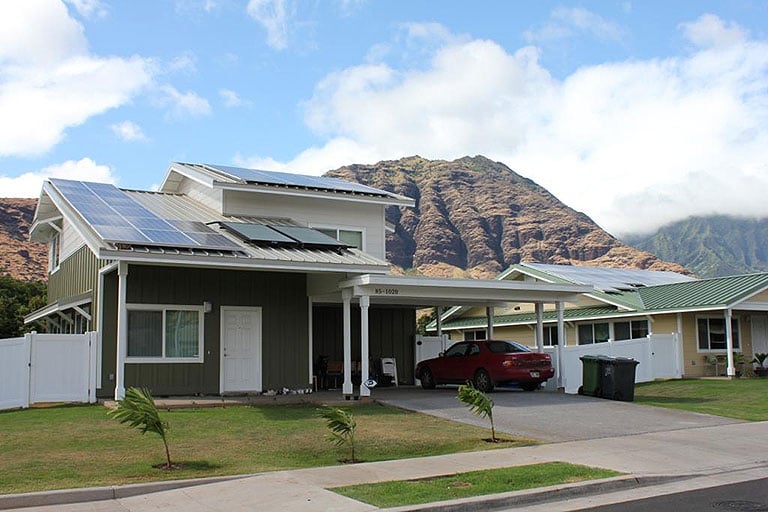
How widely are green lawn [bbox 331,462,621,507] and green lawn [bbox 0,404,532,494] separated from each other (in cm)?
194

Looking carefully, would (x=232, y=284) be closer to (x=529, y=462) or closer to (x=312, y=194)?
(x=312, y=194)

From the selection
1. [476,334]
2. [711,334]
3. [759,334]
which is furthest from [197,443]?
[476,334]

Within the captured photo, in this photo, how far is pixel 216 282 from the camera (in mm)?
20250

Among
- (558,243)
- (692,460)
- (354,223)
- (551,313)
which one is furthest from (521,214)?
(692,460)

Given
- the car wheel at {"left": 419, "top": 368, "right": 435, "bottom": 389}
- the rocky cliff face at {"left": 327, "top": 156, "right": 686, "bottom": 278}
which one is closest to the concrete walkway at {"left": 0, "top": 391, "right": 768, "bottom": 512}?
the car wheel at {"left": 419, "top": 368, "right": 435, "bottom": 389}

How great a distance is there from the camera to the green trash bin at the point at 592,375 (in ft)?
67.7

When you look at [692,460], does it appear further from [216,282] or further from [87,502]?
[216,282]

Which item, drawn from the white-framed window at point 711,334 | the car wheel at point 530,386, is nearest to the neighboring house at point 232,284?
the car wheel at point 530,386

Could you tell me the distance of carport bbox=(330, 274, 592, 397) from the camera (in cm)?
1945

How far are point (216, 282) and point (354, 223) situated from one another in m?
5.50

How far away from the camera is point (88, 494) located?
31.7 feet

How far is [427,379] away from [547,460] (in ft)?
37.4

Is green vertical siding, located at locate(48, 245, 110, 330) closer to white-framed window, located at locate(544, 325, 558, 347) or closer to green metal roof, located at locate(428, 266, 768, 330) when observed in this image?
green metal roof, located at locate(428, 266, 768, 330)

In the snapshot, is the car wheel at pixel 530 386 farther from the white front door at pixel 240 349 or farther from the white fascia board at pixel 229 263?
the white front door at pixel 240 349
